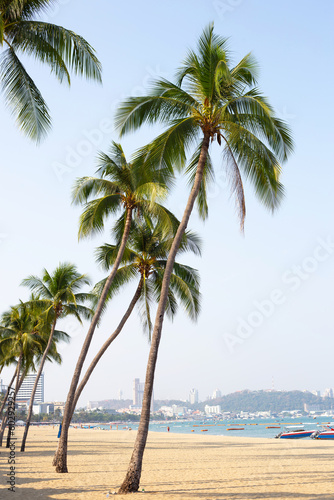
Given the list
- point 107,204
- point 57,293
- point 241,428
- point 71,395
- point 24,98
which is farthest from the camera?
point 241,428

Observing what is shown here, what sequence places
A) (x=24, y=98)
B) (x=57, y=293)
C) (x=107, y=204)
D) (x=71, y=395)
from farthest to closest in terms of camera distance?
(x=57, y=293) < (x=107, y=204) < (x=71, y=395) < (x=24, y=98)

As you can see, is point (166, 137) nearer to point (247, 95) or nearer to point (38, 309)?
point (247, 95)

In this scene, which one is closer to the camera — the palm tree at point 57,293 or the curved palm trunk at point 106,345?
the curved palm trunk at point 106,345

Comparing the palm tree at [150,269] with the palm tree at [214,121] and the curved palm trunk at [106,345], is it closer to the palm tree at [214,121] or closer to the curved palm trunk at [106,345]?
the curved palm trunk at [106,345]

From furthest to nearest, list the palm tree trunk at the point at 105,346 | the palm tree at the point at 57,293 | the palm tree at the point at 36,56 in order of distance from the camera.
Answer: the palm tree at the point at 57,293
the palm tree trunk at the point at 105,346
the palm tree at the point at 36,56

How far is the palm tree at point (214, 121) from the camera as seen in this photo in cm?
1188

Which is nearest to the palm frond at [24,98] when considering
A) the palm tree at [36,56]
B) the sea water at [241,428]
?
the palm tree at [36,56]

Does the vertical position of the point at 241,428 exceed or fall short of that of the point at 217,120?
it falls short

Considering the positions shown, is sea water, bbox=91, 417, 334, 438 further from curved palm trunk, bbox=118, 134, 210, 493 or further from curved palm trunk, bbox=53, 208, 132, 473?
curved palm trunk, bbox=118, 134, 210, 493

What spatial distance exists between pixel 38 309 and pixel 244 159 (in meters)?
17.0

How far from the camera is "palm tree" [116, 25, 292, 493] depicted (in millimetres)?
11875

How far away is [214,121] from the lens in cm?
1204

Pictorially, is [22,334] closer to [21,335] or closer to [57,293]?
[21,335]

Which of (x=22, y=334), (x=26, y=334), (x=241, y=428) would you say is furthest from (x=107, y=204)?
(x=241, y=428)
